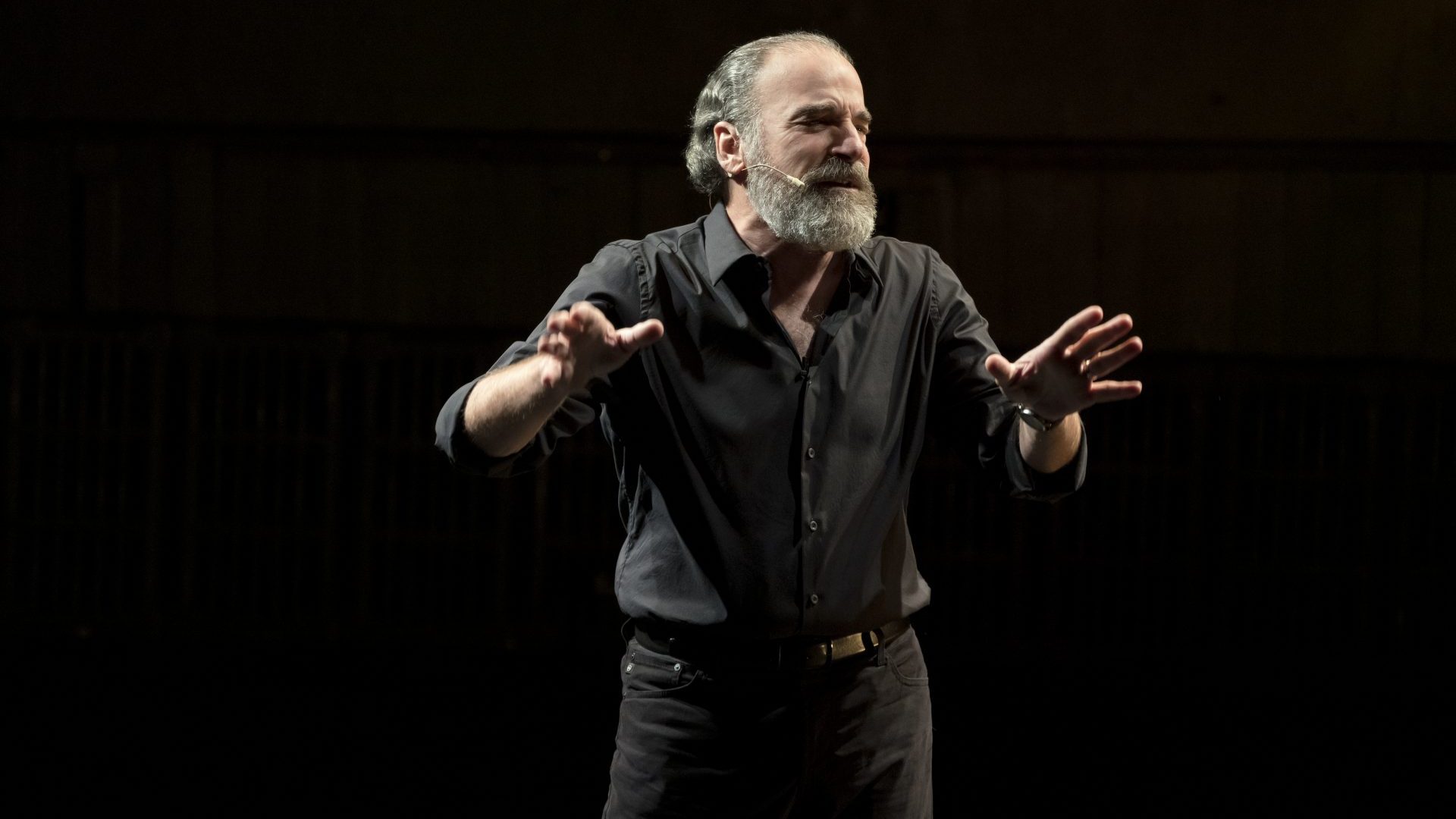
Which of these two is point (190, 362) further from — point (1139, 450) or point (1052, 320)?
point (1139, 450)

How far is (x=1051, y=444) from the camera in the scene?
1453 millimetres

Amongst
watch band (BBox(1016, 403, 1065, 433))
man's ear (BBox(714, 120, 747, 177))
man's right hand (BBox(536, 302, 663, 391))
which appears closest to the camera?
man's right hand (BBox(536, 302, 663, 391))

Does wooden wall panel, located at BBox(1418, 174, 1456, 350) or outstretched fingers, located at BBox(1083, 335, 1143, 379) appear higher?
wooden wall panel, located at BBox(1418, 174, 1456, 350)

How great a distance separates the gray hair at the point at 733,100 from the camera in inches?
65.0

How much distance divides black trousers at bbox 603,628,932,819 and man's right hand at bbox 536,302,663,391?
42cm

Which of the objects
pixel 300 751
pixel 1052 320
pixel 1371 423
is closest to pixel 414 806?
pixel 300 751

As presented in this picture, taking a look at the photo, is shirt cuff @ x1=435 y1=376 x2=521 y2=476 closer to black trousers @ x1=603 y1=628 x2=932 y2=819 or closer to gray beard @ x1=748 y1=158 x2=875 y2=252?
black trousers @ x1=603 y1=628 x2=932 y2=819

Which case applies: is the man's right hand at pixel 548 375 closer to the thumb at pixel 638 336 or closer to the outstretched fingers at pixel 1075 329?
the thumb at pixel 638 336

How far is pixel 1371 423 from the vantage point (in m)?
3.79

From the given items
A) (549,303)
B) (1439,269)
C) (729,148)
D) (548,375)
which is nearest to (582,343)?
(548,375)

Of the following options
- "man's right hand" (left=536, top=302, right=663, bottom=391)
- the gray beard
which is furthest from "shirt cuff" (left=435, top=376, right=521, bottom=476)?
the gray beard

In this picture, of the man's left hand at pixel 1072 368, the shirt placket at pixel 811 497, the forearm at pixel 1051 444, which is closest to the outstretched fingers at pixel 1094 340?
the man's left hand at pixel 1072 368

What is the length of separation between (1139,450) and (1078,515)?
32cm

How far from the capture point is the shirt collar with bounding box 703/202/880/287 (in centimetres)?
159
